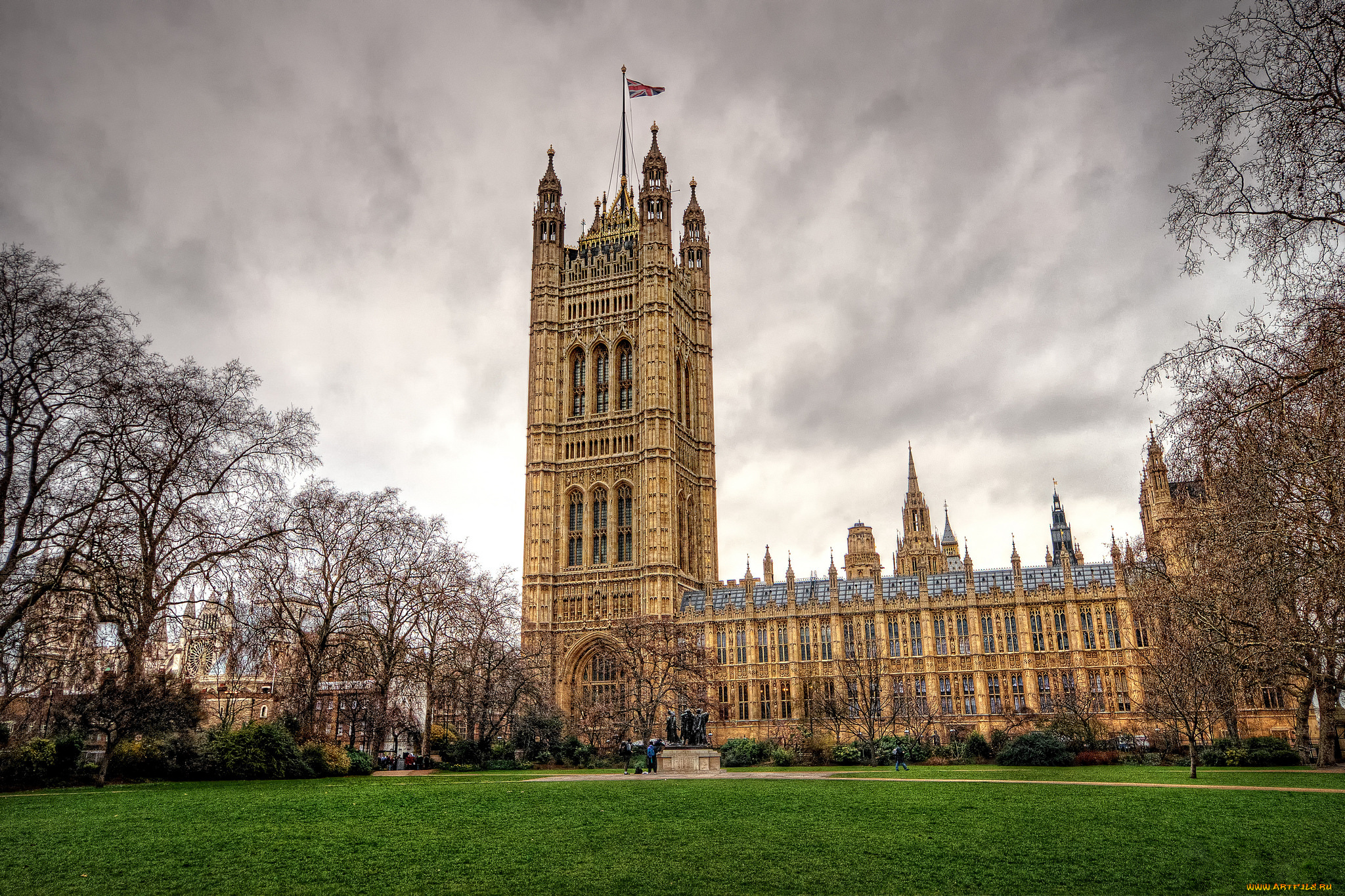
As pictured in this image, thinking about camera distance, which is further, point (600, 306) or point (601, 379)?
point (600, 306)

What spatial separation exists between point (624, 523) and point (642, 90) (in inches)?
1241

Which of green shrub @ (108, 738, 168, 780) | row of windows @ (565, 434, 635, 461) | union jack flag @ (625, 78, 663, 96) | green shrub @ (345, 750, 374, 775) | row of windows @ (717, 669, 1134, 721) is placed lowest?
green shrub @ (345, 750, 374, 775)

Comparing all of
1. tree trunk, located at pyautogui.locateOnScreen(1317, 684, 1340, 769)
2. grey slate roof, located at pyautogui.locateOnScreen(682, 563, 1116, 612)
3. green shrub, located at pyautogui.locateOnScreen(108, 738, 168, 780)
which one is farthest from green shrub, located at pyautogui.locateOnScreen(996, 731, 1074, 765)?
green shrub, located at pyautogui.locateOnScreen(108, 738, 168, 780)

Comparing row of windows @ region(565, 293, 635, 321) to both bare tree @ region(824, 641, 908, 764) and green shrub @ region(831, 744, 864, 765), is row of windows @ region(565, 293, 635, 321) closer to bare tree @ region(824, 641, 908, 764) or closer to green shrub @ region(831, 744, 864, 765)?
bare tree @ region(824, 641, 908, 764)

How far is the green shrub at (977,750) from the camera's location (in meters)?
40.1

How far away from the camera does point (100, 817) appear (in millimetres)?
14969

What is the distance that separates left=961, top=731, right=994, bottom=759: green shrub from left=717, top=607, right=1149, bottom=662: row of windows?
1066cm

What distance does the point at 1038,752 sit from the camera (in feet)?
116

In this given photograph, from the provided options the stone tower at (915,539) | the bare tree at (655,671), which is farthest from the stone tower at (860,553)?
the bare tree at (655,671)

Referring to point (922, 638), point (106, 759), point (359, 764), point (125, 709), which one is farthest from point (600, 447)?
point (106, 759)

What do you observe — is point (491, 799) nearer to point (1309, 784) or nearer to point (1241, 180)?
point (1241, 180)

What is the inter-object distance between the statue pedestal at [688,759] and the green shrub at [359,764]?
10.9m

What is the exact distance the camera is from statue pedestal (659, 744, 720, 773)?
→ 100ft

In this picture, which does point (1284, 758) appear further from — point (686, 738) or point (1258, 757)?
point (686, 738)
